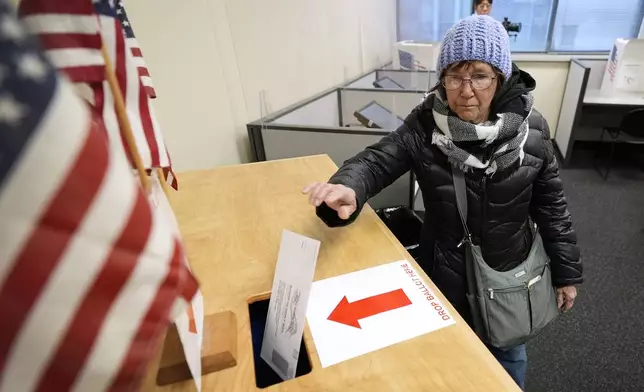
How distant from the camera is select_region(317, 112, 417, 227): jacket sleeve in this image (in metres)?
0.99

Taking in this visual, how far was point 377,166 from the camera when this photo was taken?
1.06m

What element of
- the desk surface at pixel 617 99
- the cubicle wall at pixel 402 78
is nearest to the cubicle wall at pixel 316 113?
the cubicle wall at pixel 402 78

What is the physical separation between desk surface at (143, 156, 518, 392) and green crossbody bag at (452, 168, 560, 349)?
0.23 m

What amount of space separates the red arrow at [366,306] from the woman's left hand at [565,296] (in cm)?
66

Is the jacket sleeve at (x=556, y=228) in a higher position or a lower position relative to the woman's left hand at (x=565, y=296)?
higher

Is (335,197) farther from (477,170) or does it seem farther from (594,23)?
(594,23)

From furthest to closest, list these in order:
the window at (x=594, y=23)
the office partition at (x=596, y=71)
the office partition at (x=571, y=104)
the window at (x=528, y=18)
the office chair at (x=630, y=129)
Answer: the window at (x=528, y=18), the window at (x=594, y=23), the office partition at (x=596, y=71), the office partition at (x=571, y=104), the office chair at (x=630, y=129)

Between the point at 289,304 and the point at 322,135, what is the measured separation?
1220mm

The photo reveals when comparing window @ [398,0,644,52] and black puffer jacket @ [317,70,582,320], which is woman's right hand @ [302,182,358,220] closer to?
black puffer jacket @ [317,70,582,320]

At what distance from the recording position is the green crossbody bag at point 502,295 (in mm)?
1000

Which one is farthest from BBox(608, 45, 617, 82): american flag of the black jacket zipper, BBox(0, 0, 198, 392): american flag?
BBox(0, 0, 198, 392): american flag

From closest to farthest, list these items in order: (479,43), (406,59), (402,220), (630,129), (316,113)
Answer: (479,43)
(402,220)
(316,113)
(630,129)
(406,59)

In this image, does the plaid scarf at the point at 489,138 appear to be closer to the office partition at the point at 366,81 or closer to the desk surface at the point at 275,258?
the desk surface at the point at 275,258

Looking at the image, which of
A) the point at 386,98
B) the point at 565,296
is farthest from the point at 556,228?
the point at 386,98
